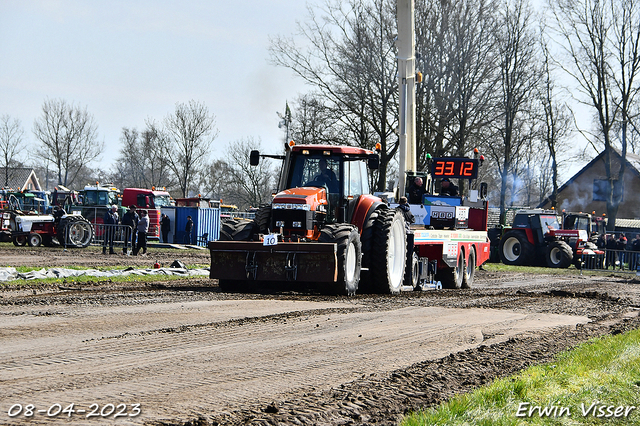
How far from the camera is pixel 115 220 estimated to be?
26812 millimetres

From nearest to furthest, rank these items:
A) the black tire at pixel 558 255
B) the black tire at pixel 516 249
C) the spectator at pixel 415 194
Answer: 1. the spectator at pixel 415 194
2. the black tire at pixel 558 255
3. the black tire at pixel 516 249

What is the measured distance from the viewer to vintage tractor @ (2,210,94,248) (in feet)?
89.5

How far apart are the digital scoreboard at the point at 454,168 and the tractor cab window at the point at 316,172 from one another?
24.4 ft

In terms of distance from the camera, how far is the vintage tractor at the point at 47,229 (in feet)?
89.5

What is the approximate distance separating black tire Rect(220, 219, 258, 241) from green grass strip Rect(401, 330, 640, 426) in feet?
24.2

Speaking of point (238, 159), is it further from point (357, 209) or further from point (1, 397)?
point (1, 397)

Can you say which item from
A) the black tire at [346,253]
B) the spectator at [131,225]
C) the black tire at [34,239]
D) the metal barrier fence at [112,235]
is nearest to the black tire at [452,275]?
the black tire at [346,253]

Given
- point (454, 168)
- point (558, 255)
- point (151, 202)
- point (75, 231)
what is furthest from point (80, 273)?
point (558, 255)

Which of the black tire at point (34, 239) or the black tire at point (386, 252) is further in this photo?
the black tire at point (34, 239)

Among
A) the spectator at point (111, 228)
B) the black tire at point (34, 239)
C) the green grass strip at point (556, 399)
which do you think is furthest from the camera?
the black tire at point (34, 239)

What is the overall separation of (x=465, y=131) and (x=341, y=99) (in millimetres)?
6166

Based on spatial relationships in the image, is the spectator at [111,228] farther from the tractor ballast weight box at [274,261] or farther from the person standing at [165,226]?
the tractor ballast weight box at [274,261]

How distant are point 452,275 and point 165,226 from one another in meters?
20.5

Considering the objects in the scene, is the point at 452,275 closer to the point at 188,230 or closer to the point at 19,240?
→ the point at 19,240
